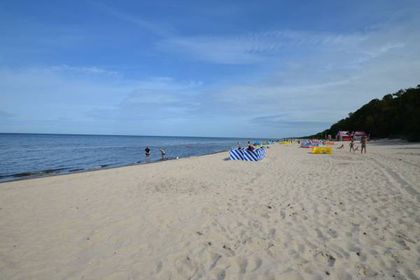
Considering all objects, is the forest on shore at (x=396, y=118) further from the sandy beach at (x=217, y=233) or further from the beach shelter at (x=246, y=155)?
the sandy beach at (x=217, y=233)

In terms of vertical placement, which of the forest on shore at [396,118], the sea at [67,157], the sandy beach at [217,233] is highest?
the forest on shore at [396,118]

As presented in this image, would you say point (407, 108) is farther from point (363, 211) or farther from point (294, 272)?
point (294, 272)

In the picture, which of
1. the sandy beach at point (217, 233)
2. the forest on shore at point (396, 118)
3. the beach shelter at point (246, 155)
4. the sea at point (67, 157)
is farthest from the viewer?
the forest on shore at point (396, 118)

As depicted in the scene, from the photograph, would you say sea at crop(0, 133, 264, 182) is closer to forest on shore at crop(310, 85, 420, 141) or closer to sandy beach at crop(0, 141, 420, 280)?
sandy beach at crop(0, 141, 420, 280)

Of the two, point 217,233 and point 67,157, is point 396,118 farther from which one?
point 217,233

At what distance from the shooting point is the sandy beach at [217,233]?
4059 mm

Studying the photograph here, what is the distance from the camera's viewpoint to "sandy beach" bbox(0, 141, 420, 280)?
4059mm

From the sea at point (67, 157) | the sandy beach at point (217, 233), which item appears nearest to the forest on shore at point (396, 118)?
the sea at point (67, 157)

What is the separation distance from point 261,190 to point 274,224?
359 cm

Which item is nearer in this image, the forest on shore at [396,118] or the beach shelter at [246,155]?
the beach shelter at [246,155]

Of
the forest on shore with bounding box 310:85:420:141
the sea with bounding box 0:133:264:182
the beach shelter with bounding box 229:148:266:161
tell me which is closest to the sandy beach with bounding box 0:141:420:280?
the beach shelter with bounding box 229:148:266:161

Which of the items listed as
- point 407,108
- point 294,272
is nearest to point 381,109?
point 407,108

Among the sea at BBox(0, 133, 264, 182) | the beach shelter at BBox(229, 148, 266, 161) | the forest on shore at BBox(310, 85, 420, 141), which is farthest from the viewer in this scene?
the forest on shore at BBox(310, 85, 420, 141)

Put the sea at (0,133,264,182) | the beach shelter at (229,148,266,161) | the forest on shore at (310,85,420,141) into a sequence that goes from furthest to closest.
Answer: the forest on shore at (310,85,420,141), the sea at (0,133,264,182), the beach shelter at (229,148,266,161)
